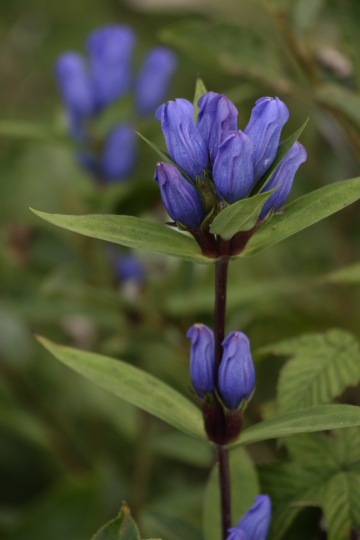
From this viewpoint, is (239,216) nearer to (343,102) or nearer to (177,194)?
(177,194)

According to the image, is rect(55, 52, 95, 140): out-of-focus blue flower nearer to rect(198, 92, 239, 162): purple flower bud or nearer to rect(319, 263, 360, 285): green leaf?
rect(319, 263, 360, 285): green leaf

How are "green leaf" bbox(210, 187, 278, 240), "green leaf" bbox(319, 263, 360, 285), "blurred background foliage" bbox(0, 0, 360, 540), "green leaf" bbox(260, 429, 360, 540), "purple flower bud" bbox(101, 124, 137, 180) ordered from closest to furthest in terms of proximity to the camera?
"green leaf" bbox(210, 187, 278, 240)
"green leaf" bbox(260, 429, 360, 540)
"green leaf" bbox(319, 263, 360, 285)
"blurred background foliage" bbox(0, 0, 360, 540)
"purple flower bud" bbox(101, 124, 137, 180)

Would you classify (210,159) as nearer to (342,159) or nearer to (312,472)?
(312,472)

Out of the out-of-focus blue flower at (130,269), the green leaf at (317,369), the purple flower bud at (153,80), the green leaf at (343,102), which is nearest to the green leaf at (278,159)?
the green leaf at (317,369)

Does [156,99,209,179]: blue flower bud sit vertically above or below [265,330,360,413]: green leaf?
above

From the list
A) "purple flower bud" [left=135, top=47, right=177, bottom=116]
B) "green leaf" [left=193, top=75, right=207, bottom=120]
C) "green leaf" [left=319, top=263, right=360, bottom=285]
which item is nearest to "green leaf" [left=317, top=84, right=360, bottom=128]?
"green leaf" [left=319, top=263, right=360, bottom=285]

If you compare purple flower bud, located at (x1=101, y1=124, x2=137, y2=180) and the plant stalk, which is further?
purple flower bud, located at (x1=101, y1=124, x2=137, y2=180)

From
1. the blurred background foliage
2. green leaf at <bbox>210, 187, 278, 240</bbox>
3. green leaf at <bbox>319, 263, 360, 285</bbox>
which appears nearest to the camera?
green leaf at <bbox>210, 187, 278, 240</bbox>

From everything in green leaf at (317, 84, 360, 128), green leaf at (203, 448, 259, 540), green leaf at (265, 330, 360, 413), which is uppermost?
green leaf at (317, 84, 360, 128)
